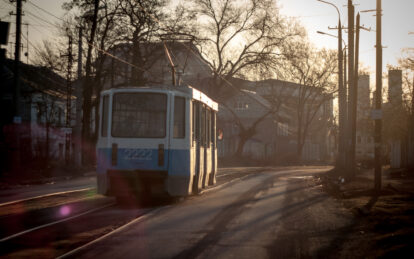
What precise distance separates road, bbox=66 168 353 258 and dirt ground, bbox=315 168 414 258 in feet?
0.96

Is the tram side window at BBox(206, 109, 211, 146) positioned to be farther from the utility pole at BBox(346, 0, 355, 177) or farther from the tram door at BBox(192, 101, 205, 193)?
the utility pole at BBox(346, 0, 355, 177)

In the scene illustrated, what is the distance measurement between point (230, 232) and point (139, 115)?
5.40 meters

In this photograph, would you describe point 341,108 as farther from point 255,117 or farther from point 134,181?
point 255,117

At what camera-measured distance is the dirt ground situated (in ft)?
29.1

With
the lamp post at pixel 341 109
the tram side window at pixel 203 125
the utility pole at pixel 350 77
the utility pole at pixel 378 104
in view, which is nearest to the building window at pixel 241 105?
the lamp post at pixel 341 109

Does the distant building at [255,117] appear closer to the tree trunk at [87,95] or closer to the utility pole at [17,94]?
the tree trunk at [87,95]

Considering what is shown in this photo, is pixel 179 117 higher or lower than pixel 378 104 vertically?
lower

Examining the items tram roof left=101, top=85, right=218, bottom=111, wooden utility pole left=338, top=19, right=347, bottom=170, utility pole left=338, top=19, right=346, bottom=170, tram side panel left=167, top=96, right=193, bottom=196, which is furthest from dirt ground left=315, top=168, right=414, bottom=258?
utility pole left=338, top=19, right=346, bottom=170

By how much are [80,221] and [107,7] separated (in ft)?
94.2

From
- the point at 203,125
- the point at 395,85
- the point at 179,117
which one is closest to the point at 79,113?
the point at 203,125

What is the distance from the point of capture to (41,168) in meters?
33.1

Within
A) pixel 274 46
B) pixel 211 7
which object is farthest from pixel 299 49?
pixel 211 7

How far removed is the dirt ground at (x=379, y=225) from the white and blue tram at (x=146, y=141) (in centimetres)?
465

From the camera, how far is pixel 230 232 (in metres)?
10.7
